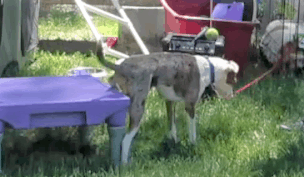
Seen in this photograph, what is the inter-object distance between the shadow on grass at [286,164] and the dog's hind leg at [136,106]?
2.70 ft

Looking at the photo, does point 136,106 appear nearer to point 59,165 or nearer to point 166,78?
point 166,78

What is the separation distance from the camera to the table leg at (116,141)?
253cm

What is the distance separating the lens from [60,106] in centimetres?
234

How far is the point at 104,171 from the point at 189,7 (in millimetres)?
3132

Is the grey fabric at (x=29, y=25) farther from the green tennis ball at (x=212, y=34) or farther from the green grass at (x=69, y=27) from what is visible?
the green tennis ball at (x=212, y=34)

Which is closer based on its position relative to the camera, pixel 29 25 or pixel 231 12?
pixel 231 12

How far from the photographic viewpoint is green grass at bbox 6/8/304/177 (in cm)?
262

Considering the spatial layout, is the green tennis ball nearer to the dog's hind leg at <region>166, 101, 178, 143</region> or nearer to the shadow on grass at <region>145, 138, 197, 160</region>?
the dog's hind leg at <region>166, 101, 178, 143</region>

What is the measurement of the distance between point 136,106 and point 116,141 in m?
0.24

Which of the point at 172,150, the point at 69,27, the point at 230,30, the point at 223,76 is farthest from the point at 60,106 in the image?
the point at 69,27

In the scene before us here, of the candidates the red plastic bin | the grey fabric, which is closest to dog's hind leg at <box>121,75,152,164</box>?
the red plastic bin

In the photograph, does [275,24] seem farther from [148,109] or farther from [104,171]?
[104,171]

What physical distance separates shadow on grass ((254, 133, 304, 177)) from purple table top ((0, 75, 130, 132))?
964mm

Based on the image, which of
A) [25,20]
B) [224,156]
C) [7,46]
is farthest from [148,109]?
[25,20]
